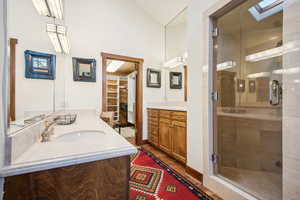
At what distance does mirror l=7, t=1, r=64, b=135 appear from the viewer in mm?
695

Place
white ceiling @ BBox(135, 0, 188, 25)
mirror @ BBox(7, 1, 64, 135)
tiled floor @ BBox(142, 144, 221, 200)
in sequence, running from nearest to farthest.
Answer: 1. mirror @ BBox(7, 1, 64, 135)
2. tiled floor @ BBox(142, 144, 221, 200)
3. white ceiling @ BBox(135, 0, 188, 25)

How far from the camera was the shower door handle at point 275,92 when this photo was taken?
3.87 feet

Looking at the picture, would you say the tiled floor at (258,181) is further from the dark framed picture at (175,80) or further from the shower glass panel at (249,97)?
the dark framed picture at (175,80)

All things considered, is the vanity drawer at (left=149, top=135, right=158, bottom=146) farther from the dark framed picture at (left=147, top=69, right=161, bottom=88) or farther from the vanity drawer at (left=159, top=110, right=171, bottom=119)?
the dark framed picture at (left=147, top=69, right=161, bottom=88)

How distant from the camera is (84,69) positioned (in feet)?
7.99

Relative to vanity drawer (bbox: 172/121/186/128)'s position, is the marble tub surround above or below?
above

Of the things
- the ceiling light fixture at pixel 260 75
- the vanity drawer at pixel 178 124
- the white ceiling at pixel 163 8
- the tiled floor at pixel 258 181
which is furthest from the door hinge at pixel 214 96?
the white ceiling at pixel 163 8

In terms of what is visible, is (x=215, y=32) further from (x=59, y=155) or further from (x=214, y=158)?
(x=59, y=155)

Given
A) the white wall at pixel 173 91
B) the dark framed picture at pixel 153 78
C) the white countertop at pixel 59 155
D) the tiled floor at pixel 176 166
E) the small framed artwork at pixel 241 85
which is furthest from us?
the dark framed picture at pixel 153 78

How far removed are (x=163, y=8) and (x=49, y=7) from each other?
2.42m

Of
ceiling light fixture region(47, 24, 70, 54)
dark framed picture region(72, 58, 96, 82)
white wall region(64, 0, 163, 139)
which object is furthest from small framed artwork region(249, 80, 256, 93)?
dark framed picture region(72, 58, 96, 82)

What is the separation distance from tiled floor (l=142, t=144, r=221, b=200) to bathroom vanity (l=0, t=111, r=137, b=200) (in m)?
1.21

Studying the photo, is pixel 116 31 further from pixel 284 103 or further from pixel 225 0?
pixel 284 103

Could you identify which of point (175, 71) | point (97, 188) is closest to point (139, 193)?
point (97, 188)
